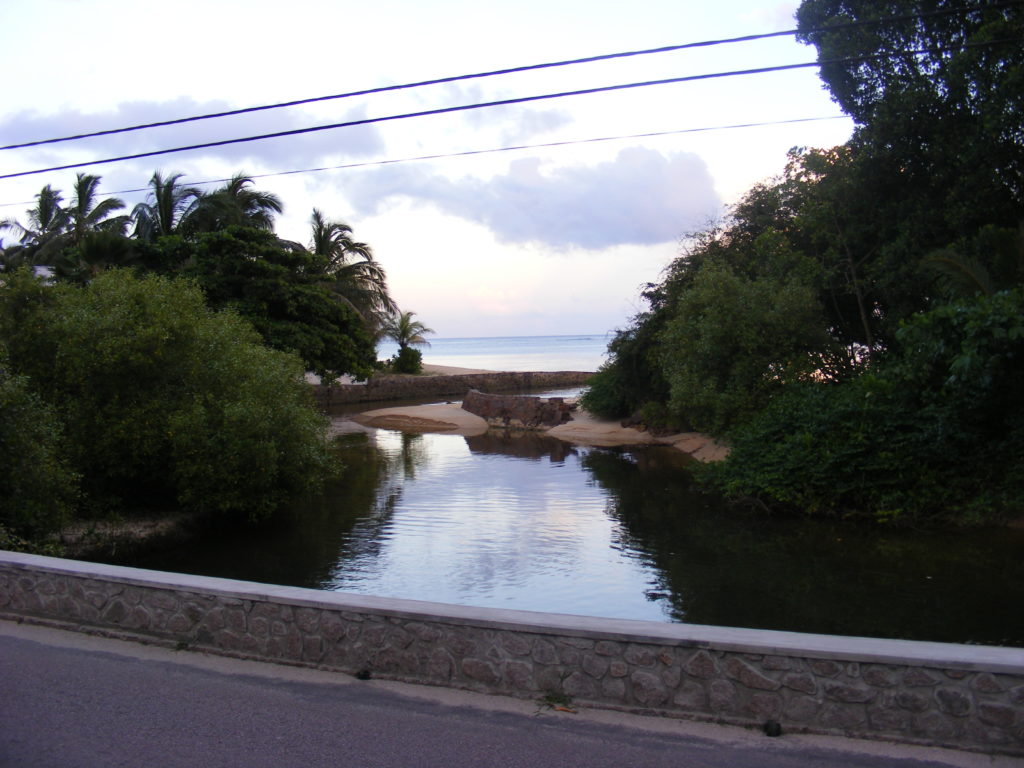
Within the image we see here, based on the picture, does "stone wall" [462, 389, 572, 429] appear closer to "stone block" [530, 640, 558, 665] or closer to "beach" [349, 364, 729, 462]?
"beach" [349, 364, 729, 462]

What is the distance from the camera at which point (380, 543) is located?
1341 centimetres

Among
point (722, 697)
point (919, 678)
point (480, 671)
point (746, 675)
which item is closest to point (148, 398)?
point (480, 671)

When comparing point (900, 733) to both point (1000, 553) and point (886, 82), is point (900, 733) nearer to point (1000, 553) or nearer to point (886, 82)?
point (1000, 553)

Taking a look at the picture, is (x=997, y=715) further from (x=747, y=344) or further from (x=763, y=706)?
(x=747, y=344)

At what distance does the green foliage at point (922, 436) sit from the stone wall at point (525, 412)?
16.2m

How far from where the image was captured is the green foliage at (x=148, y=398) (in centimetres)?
1284

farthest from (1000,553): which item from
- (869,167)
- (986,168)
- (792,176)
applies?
(792,176)

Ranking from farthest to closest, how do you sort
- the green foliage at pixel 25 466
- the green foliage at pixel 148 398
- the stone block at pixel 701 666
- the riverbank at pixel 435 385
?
the riverbank at pixel 435 385
the green foliage at pixel 148 398
the green foliage at pixel 25 466
the stone block at pixel 701 666

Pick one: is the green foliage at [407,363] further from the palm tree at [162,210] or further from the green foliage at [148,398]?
the green foliage at [148,398]

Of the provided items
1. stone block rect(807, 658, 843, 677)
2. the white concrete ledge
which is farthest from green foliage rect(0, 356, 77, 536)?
stone block rect(807, 658, 843, 677)

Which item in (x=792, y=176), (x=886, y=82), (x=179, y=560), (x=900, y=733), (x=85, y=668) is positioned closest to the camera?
(x=900, y=733)

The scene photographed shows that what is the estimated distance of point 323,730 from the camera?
465 centimetres

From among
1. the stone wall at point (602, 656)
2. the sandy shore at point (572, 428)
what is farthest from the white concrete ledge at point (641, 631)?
the sandy shore at point (572, 428)

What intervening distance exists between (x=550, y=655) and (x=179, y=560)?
9.35 metres
